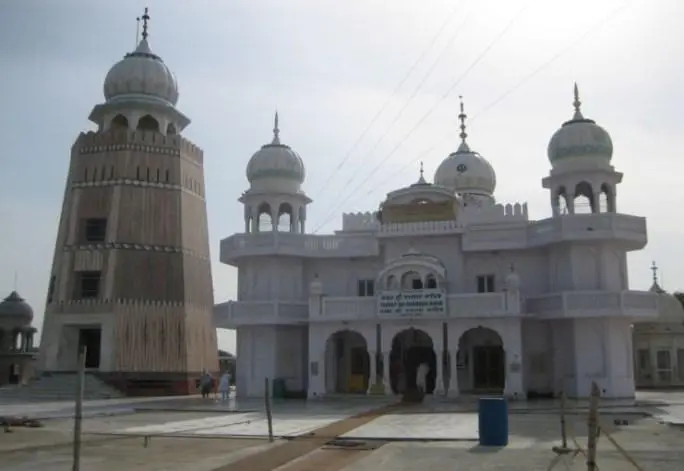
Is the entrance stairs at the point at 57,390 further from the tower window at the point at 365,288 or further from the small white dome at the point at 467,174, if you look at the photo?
the small white dome at the point at 467,174

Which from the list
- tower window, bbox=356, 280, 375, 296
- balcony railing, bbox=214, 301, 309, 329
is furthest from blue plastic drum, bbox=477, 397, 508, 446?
tower window, bbox=356, 280, 375, 296

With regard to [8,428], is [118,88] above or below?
above

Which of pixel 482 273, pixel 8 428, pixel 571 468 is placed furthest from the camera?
pixel 482 273

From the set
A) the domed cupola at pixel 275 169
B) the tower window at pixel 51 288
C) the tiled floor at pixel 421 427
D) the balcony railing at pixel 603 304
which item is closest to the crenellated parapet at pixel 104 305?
the tower window at pixel 51 288

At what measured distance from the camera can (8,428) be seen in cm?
1755

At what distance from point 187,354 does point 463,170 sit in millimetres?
16336

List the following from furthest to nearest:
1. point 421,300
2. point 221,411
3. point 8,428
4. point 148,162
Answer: point 148,162, point 421,300, point 221,411, point 8,428

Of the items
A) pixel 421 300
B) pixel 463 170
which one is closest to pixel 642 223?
pixel 421 300

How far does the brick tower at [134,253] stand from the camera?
35125 mm

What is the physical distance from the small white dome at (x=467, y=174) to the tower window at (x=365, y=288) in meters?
8.76

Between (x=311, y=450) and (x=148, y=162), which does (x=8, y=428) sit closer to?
(x=311, y=450)

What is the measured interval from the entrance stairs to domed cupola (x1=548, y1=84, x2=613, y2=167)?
21327 millimetres

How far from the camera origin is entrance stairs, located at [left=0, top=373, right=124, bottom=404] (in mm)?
32844

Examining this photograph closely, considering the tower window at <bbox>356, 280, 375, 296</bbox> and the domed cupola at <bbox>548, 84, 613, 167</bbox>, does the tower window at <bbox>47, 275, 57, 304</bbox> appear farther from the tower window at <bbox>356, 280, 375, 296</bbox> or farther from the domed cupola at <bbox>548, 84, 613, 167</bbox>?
the domed cupola at <bbox>548, 84, 613, 167</bbox>
